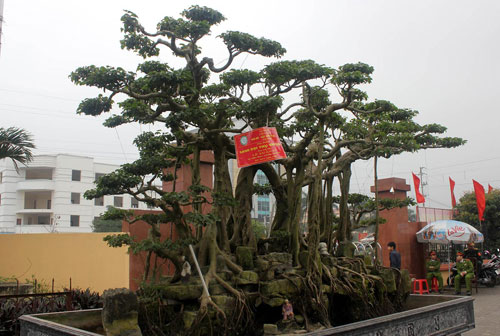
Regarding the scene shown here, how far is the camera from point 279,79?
7223 millimetres

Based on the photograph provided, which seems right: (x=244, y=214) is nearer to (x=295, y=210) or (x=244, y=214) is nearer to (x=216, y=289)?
(x=295, y=210)

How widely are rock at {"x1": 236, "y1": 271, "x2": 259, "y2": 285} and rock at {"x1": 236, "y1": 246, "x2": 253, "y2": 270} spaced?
39 centimetres

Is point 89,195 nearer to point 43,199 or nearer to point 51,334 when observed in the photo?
point 51,334

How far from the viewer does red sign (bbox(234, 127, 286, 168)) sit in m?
6.85

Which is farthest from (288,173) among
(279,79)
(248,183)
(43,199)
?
(43,199)

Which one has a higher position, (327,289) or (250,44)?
(250,44)

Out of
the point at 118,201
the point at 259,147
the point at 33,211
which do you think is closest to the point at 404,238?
the point at 259,147

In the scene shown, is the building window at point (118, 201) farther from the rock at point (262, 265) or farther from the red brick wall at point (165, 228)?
the rock at point (262, 265)

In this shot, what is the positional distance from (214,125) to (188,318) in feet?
9.78

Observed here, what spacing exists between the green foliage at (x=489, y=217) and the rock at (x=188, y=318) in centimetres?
1644

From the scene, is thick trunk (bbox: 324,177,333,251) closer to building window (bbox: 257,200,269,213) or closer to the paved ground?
the paved ground

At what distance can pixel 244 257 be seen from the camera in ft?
25.6

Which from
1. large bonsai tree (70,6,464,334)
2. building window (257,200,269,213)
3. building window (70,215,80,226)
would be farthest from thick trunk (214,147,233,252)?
building window (257,200,269,213)

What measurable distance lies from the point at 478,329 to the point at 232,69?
634 cm
